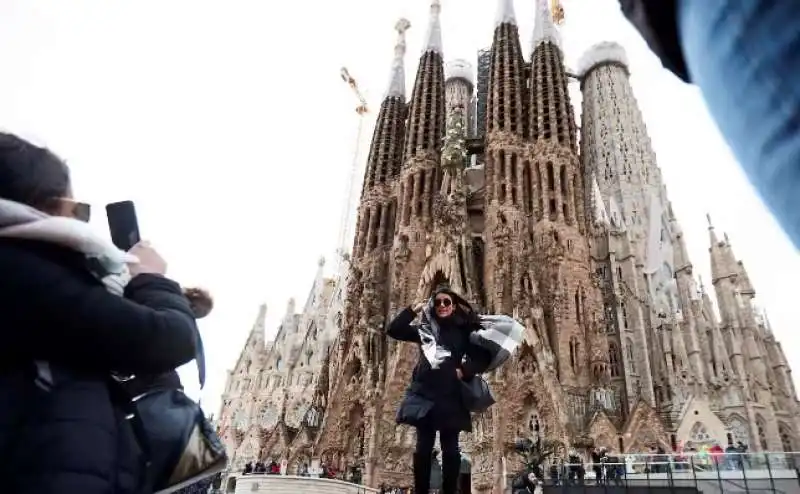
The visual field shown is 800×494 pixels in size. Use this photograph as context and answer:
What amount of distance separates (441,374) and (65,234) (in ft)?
10.5

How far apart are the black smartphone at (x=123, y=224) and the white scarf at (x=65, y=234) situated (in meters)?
0.31

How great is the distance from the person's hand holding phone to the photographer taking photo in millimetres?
140

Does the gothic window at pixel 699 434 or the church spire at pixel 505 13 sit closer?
the gothic window at pixel 699 434

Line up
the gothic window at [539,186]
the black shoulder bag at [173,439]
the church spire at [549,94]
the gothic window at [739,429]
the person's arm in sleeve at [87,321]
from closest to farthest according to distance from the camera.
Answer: the person's arm in sleeve at [87,321] → the black shoulder bag at [173,439] → the gothic window at [739,429] → the gothic window at [539,186] → the church spire at [549,94]

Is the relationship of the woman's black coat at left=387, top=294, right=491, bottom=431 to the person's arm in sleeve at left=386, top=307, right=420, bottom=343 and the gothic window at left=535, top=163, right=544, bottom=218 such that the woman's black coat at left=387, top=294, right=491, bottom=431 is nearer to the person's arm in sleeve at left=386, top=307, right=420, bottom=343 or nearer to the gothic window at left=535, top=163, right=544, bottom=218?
the person's arm in sleeve at left=386, top=307, right=420, bottom=343

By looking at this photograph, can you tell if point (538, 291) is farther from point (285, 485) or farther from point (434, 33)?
point (434, 33)

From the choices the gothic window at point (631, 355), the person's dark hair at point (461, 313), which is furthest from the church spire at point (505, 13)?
the person's dark hair at point (461, 313)

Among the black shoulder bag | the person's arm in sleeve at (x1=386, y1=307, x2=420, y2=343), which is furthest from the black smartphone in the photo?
the person's arm in sleeve at (x1=386, y1=307, x2=420, y2=343)

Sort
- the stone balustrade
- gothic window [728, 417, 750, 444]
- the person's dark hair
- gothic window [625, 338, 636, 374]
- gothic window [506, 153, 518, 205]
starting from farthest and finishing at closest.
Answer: gothic window [506, 153, 518, 205]
gothic window [625, 338, 636, 374]
gothic window [728, 417, 750, 444]
the stone balustrade
the person's dark hair

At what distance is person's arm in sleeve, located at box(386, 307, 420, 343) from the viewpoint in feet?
14.9

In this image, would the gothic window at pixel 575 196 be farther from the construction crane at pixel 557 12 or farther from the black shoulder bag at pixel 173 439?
the construction crane at pixel 557 12

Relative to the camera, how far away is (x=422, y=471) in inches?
179

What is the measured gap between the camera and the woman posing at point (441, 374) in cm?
422

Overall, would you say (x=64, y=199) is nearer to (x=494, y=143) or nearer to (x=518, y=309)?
(x=518, y=309)
